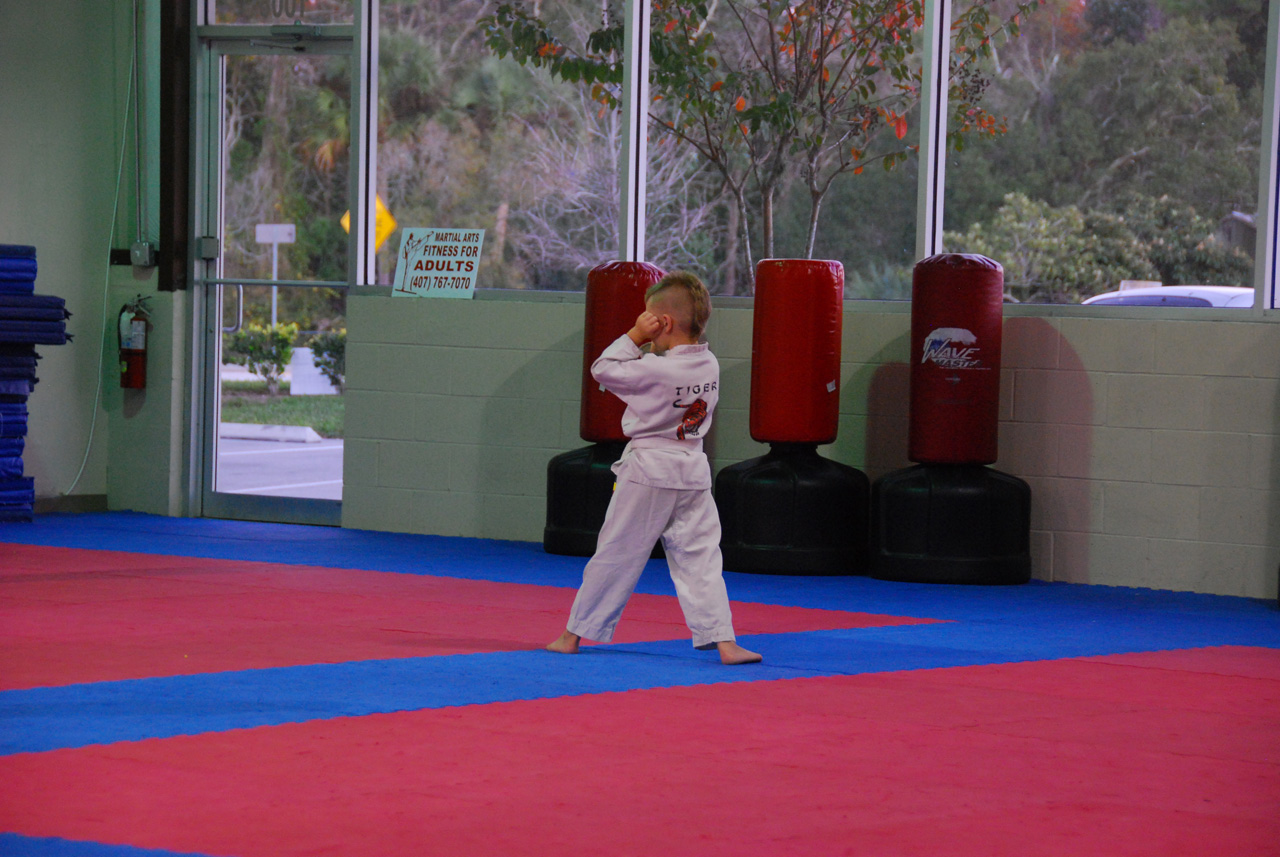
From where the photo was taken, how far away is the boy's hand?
5.42 m

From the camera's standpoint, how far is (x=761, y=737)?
4.34 metres

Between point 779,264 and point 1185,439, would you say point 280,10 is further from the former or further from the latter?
point 1185,439

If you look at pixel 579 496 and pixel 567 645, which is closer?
pixel 567 645

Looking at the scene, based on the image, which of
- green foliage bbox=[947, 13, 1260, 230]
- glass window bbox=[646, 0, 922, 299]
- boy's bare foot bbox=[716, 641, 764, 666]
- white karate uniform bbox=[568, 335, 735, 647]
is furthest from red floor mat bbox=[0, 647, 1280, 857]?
glass window bbox=[646, 0, 922, 299]

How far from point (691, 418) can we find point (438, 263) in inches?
190

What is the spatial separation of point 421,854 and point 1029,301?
6.30 meters

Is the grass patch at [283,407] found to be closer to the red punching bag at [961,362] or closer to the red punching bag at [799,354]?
the red punching bag at [799,354]

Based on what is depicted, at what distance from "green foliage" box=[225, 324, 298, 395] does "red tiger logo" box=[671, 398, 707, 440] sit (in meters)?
5.55

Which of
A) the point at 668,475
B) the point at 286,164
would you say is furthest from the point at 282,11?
the point at 668,475

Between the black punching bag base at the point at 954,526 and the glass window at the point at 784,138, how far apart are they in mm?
1381

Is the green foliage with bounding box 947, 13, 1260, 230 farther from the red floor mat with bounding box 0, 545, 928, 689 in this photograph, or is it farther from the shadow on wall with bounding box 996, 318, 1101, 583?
the red floor mat with bounding box 0, 545, 928, 689

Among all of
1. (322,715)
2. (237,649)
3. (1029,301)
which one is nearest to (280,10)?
(1029,301)

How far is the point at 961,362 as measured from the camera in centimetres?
812

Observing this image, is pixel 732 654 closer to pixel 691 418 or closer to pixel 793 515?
pixel 691 418
